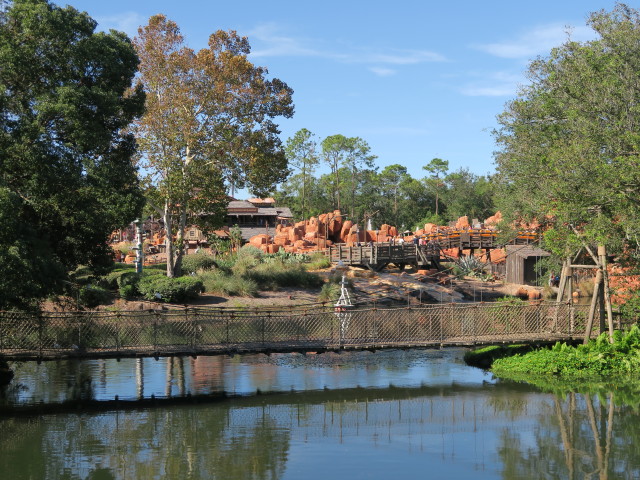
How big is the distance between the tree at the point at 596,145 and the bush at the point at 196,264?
72.6ft

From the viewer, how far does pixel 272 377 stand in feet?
79.0

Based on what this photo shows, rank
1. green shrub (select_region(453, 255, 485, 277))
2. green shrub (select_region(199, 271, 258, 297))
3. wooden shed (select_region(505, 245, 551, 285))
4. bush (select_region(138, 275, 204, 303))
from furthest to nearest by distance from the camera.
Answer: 1. green shrub (select_region(453, 255, 485, 277))
2. wooden shed (select_region(505, 245, 551, 285))
3. green shrub (select_region(199, 271, 258, 297))
4. bush (select_region(138, 275, 204, 303))

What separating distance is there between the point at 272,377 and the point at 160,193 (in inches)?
696

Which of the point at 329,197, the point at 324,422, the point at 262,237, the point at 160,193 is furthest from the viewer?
the point at 329,197

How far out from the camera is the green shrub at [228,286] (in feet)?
128

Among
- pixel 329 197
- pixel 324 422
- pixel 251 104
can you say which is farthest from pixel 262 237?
pixel 324 422

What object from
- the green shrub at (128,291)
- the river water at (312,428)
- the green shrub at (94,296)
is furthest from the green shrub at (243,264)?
the river water at (312,428)

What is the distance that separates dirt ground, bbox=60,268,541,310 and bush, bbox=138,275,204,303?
58cm

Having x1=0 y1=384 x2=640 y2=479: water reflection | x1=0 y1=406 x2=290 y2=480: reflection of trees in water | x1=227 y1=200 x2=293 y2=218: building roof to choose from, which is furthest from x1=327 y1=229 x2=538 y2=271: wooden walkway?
x1=0 y1=406 x2=290 y2=480: reflection of trees in water

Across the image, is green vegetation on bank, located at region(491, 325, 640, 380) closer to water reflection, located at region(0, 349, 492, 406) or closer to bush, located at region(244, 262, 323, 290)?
water reflection, located at region(0, 349, 492, 406)

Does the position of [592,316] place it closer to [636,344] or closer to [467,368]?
[636,344]

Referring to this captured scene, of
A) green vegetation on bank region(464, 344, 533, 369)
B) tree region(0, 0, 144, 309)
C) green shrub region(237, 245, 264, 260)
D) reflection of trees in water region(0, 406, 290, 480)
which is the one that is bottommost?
reflection of trees in water region(0, 406, 290, 480)

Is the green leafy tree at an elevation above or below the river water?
above

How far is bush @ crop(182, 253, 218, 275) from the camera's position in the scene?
42844 millimetres
